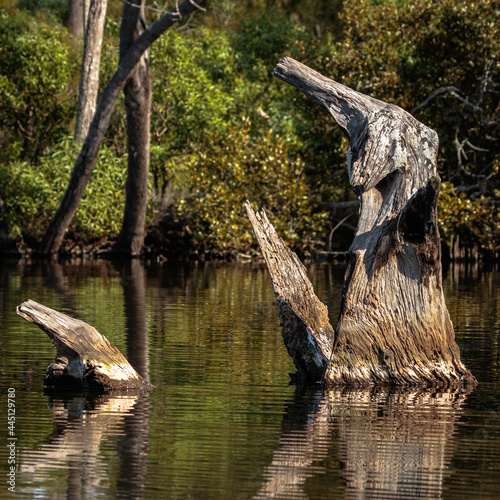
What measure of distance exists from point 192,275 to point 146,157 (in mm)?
3690

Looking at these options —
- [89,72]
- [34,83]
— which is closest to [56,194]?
[89,72]

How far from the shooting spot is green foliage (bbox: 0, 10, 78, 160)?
27.1 m

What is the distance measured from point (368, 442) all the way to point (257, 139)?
19.3m

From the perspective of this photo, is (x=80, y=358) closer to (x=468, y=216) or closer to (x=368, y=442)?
(x=368, y=442)

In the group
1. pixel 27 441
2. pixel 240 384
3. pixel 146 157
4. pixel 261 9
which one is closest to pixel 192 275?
pixel 146 157

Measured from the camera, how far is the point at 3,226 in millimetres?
26062

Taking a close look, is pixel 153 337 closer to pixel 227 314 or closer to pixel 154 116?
pixel 227 314

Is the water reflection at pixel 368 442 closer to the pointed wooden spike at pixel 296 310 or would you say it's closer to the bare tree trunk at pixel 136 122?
the pointed wooden spike at pixel 296 310

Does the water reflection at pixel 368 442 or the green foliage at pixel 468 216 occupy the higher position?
the green foliage at pixel 468 216

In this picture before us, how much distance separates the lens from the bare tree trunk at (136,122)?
21.6 metres

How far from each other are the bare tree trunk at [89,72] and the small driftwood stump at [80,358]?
18.0 meters

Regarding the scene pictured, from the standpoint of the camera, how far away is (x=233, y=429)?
21.6 feet

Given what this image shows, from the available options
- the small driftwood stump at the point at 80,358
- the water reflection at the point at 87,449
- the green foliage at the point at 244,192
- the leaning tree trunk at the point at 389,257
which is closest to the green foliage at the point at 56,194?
the green foliage at the point at 244,192

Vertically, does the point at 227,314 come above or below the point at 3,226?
below
